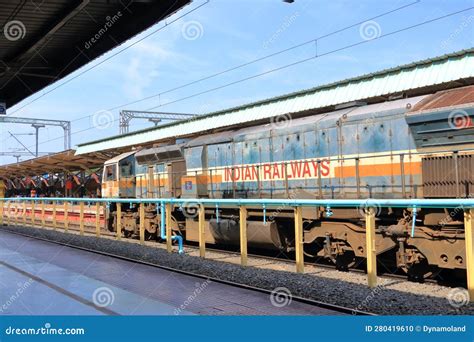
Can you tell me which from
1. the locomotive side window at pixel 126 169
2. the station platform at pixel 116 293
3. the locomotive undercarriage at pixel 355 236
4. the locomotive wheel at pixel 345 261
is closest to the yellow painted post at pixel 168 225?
the station platform at pixel 116 293

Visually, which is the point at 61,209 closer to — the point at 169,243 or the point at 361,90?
the point at 169,243

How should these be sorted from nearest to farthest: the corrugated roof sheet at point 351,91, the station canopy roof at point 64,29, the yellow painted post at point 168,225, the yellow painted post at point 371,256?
the yellow painted post at point 371,256 < the station canopy roof at point 64,29 < the yellow painted post at point 168,225 < the corrugated roof sheet at point 351,91

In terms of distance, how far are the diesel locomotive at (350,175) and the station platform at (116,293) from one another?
255 cm

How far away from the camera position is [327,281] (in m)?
6.86

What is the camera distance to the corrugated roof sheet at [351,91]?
11.4m

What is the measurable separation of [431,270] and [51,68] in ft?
27.5

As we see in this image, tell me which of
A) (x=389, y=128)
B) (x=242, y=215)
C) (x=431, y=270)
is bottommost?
(x=431, y=270)

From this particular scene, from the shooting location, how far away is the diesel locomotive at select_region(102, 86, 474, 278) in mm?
7996

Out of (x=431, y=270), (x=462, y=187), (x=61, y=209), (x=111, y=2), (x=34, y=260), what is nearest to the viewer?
(x=111, y=2)

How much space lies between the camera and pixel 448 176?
7.99 meters

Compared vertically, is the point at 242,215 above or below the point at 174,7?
below

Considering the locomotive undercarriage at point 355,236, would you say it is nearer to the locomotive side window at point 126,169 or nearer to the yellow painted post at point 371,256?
the yellow painted post at point 371,256

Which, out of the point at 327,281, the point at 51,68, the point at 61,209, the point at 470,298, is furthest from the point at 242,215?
the point at 61,209

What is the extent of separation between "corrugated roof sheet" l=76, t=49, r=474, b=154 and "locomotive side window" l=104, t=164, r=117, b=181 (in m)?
4.26
